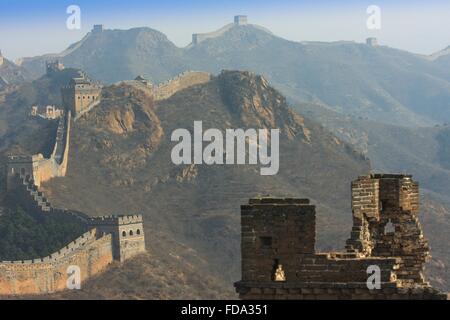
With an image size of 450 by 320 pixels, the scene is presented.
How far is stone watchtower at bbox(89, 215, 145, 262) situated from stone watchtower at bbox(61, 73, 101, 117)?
34012mm

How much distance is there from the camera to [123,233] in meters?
154

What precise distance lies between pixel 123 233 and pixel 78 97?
39.8 m

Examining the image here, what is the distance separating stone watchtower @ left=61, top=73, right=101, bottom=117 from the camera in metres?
190

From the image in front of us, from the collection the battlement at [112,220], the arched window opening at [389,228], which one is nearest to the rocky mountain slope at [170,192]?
the battlement at [112,220]

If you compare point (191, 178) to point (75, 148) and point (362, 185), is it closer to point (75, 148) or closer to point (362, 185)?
point (75, 148)

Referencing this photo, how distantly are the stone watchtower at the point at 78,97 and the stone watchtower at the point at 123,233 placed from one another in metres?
34.0

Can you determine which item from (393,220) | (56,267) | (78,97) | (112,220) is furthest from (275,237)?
(78,97)

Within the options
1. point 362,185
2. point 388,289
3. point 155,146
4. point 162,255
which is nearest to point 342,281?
point 388,289

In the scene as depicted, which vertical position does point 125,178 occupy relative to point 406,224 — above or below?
above

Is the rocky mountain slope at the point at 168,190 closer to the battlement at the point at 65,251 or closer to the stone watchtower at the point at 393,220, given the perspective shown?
the battlement at the point at 65,251

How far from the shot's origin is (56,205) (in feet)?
535

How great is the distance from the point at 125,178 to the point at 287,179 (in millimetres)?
18306

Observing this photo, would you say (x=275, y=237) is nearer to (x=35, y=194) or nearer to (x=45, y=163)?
(x=35, y=194)
